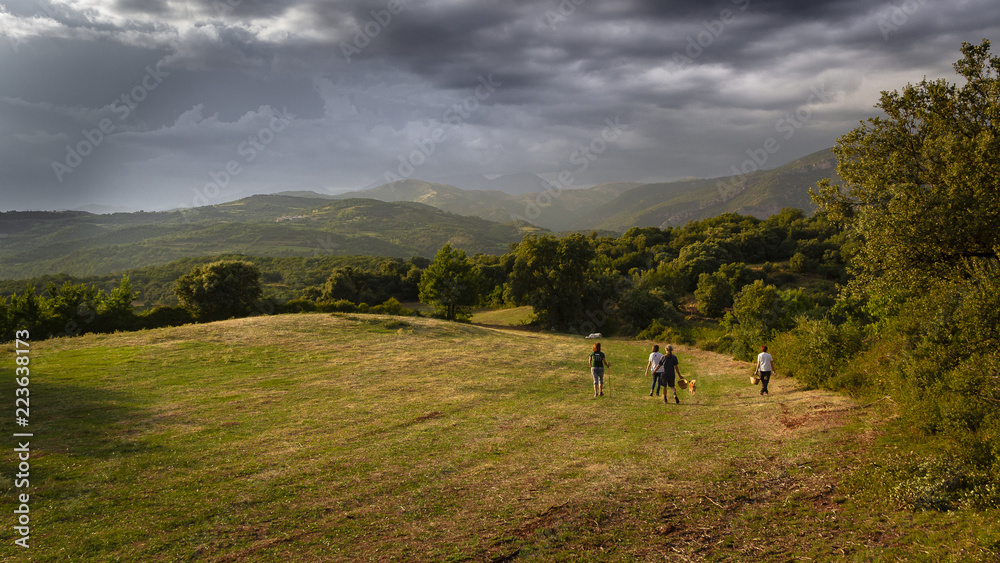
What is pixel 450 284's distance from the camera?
215 feet

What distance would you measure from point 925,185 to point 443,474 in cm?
2270

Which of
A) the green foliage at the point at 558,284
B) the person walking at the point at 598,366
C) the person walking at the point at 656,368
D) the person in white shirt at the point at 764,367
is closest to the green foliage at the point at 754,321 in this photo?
the person in white shirt at the point at 764,367

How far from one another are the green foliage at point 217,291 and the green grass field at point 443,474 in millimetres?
32740

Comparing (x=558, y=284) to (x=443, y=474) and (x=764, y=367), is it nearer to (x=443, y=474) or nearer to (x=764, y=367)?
(x=764, y=367)

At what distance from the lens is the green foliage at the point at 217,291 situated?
5388cm

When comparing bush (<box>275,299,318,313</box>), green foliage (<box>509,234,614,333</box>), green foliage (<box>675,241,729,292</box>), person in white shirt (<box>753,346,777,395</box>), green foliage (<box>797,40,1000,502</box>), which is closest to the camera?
green foliage (<box>797,40,1000,502</box>)

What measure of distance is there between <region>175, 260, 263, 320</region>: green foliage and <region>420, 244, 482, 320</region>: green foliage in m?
23.0

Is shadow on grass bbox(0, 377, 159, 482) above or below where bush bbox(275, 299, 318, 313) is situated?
below

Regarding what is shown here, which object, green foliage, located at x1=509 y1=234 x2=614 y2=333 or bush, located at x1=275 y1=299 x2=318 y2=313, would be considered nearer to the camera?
bush, located at x1=275 y1=299 x2=318 y2=313

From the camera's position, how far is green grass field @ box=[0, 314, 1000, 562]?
8.55 metres

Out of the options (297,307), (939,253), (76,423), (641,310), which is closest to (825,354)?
(939,253)

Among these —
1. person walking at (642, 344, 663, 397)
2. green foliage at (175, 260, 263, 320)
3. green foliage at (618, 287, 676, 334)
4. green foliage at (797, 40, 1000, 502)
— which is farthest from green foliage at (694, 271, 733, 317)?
green foliage at (175, 260, 263, 320)

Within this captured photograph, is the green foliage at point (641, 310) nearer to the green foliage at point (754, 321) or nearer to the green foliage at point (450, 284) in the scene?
the green foliage at point (754, 321)

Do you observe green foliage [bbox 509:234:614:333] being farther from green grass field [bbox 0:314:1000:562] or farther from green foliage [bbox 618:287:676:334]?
green grass field [bbox 0:314:1000:562]
